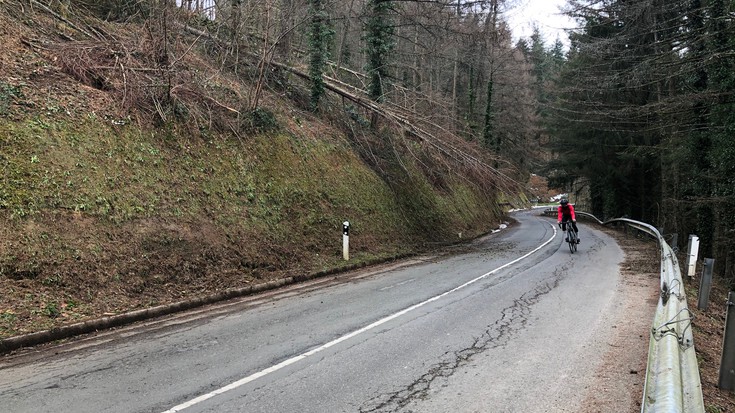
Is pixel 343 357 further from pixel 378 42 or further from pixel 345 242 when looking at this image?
pixel 378 42

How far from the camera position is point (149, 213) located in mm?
9391

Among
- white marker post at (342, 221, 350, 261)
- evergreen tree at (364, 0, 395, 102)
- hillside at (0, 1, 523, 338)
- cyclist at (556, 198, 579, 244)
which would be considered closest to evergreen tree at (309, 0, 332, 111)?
hillside at (0, 1, 523, 338)

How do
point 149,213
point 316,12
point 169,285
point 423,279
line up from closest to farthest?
1. point 169,285
2. point 149,213
3. point 423,279
4. point 316,12

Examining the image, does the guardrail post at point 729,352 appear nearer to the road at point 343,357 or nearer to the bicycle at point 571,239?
the road at point 343,357

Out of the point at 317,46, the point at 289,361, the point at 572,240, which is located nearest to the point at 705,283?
the point at 289,361

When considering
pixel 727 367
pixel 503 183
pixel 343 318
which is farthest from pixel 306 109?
pixel 727 367

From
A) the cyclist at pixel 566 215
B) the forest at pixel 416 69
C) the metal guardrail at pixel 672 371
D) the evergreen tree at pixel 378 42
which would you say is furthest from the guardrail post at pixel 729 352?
the evergreen tree at pixel 378 42

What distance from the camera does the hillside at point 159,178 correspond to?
776 centimetres

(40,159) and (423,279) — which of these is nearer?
(40,159)

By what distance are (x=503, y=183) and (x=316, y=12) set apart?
879cm

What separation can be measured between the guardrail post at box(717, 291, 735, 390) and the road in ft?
3.93

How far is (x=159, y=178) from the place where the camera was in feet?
33.6

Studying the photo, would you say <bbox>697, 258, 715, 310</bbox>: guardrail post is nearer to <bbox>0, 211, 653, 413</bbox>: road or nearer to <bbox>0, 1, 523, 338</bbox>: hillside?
<bbox>0, 211, 653, 413</bbox>: road

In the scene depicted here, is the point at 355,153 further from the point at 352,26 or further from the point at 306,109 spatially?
the point at 352,26
